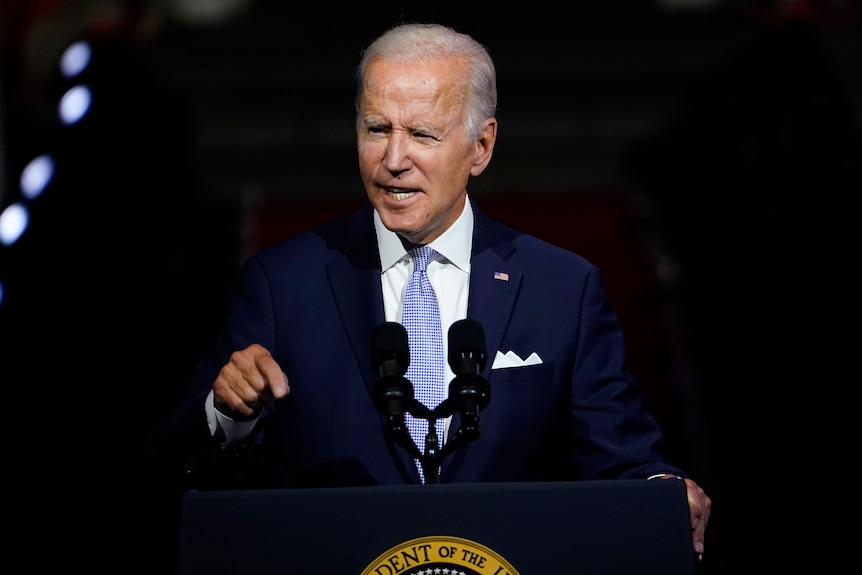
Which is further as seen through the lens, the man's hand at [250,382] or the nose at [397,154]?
the nose at [397,154]

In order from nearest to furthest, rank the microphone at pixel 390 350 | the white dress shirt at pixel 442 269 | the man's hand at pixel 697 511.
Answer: the microphone at pixel 390 350
the man's hand at pixel 697 511
the white dress shirt at pixel 442 269

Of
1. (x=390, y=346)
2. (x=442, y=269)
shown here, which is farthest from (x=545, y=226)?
(x=390, y=346)

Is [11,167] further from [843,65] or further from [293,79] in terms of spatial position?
[843,65]

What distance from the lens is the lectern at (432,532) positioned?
56.2 inches

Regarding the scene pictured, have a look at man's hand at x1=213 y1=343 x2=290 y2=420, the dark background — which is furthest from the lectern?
the dark background

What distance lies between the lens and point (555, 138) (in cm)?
865

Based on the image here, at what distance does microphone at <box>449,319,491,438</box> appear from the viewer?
1.50m

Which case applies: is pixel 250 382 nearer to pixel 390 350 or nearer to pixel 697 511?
pixel 390 350

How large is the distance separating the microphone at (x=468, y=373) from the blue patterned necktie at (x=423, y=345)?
19 cm

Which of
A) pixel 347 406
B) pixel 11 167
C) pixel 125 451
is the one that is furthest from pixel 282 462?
pixel 11 167

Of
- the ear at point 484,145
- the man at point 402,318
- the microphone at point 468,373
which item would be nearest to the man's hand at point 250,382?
the man at point 402,318

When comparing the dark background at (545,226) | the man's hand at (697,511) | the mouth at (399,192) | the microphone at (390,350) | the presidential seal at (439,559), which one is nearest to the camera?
the presidential seal at (439,559)

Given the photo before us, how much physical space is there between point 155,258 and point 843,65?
513 centimetres

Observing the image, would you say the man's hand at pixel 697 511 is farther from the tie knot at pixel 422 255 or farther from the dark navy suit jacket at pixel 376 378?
the tie knot at pixel 422 255
